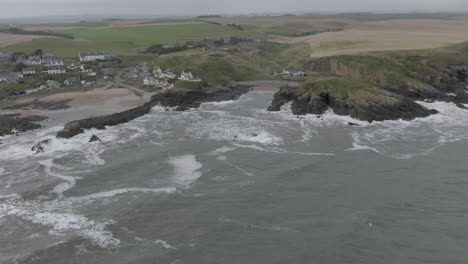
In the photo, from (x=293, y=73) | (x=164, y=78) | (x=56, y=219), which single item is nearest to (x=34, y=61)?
(x=164, y=78)

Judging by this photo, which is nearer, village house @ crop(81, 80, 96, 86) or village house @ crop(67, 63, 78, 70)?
village house @ crop(81, 80, 96, 86)

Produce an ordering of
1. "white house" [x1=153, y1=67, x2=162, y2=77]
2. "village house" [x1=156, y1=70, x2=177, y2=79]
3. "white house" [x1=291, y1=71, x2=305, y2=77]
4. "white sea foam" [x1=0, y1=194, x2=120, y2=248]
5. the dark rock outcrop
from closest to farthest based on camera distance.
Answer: "white sea foam" [x1=0, y1=194, x2=120, y2=248] → the dark rock outcrop → "village house" [x1=156, y1=70, x2=177, y2=79] → "white house" [x1=153, y1=67, x2=162, y2=77] → "white house" [x1=291, y1=71, x2=305, y2=77]

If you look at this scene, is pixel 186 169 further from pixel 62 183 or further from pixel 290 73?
pixel 290 73

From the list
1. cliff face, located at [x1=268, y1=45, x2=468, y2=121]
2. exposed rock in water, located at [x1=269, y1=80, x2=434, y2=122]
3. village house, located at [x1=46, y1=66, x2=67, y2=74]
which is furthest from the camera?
village house, located at [x1=46, y1=66, x2=67, y2=74]

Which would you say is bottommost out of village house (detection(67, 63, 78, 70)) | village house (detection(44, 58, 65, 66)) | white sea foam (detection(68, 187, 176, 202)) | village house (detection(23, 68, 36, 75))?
white sea foam (detection(68, 187, 176, 202))

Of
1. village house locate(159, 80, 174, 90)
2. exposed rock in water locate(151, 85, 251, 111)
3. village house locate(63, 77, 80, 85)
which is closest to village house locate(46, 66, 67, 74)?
village house locate(63, 77, 80, 85)

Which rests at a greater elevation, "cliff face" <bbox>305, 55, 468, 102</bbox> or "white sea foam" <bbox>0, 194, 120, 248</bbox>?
"cliff face" <bbox>305, 55, 468, 102</bbox>

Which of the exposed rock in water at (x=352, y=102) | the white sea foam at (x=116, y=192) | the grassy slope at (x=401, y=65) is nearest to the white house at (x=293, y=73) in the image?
the grassy slope at (x=401, y=65)

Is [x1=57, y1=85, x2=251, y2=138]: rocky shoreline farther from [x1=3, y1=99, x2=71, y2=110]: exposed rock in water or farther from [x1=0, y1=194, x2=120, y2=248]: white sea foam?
[x1=0, y1=194, x2=120, y2=248]: white sea foam
